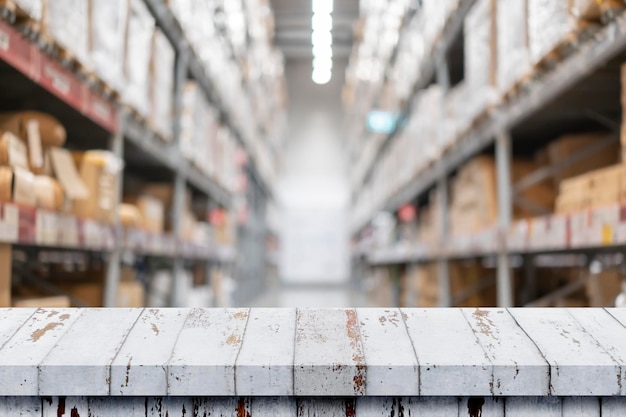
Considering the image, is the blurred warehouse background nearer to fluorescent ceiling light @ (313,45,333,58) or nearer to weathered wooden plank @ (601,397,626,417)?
fluorescent ceiling light @ (313,45,333,58)

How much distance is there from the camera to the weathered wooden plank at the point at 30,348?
1.27 metres

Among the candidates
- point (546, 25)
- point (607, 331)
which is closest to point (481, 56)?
point (546, 25)

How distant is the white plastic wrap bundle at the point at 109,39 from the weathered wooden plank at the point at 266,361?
2458mm

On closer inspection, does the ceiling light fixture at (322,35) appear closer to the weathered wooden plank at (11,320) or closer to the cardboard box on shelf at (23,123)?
the cardboard box on shelf at (23,123)

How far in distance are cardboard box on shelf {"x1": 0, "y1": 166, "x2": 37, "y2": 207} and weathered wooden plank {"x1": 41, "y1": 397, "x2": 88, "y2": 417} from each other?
154cm

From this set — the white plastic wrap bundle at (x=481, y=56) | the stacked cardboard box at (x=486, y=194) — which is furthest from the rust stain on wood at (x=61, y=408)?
the stacked cardboard box at (x=486, y=194)

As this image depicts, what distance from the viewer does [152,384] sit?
1271mm

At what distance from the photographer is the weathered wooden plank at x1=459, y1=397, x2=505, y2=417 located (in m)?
1.31

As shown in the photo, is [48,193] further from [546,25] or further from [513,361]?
[546,25]

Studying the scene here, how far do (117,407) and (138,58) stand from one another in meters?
3.30

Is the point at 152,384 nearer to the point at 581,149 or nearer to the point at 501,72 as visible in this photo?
the point at 501,72

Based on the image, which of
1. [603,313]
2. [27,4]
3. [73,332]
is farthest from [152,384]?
[27,4]

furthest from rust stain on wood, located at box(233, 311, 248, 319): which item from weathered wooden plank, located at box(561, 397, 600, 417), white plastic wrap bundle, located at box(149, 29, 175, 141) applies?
white plastic wrap bundle, located at box(149, 29, 175, 141)

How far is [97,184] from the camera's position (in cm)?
361
